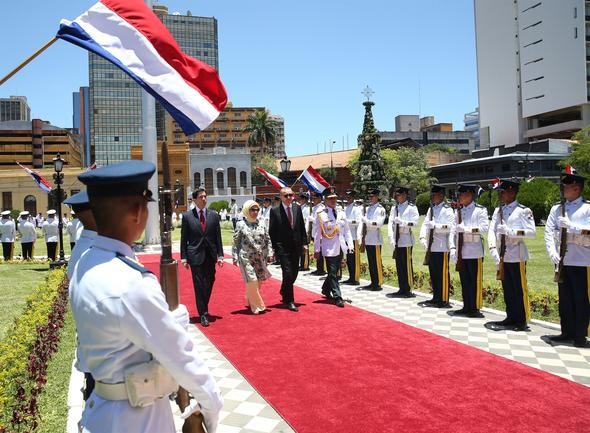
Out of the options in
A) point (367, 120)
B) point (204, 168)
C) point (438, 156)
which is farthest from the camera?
point (204, 168)

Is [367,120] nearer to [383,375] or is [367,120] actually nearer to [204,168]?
[383,375]

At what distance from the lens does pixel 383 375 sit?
18.8 feet

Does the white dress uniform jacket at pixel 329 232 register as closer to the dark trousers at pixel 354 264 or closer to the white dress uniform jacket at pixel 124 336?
the dark trousers at pixel 354 264

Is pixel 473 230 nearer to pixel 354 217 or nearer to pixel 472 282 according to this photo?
pixel 472 282

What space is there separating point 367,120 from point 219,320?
110 ft

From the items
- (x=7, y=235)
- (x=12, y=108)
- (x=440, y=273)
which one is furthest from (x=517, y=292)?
(x=12, y=108)

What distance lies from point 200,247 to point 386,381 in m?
4.17

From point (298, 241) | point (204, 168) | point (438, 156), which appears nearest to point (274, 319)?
point (298, 241)

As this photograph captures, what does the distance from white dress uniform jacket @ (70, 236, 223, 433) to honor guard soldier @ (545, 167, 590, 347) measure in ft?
20.2

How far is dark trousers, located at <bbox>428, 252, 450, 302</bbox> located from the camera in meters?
9.48

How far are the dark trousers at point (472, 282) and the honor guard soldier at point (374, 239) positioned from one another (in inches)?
116

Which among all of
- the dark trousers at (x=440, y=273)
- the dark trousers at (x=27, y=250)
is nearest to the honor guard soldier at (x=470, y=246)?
the dark trousers at (x=440, y=273)

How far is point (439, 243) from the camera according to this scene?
31.1 feet

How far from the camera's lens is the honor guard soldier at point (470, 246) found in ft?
28.2
